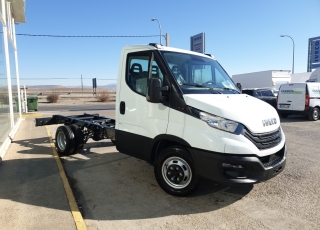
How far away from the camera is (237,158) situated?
11.0 ft

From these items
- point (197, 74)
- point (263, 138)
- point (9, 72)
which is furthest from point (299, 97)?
point (9, 72)

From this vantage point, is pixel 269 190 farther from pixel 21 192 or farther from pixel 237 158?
pixel 21 192

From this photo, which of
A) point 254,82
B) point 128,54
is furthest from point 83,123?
point 254,82

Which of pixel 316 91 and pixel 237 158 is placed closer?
pixel 237 158

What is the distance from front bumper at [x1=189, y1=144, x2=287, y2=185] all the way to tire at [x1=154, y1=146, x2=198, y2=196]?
0.80 ft

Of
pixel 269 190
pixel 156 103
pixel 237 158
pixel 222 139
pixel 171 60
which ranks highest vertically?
pixel 171 60

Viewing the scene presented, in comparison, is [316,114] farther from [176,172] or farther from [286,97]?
[176,172]

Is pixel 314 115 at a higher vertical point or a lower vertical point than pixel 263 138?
lower

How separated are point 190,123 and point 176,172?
86 centimetres

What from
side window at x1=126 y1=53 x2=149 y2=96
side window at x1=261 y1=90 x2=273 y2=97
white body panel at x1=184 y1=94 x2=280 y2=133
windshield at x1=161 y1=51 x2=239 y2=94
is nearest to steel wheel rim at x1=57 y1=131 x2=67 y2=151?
side window at x1=126 y1=53 x2=149 y2=96

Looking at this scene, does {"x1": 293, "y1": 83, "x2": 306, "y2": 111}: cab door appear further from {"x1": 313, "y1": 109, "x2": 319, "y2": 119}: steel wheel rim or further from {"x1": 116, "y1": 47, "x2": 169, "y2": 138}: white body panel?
{"x1": 116, "y1": 47, "x2": 169, "y2": 138}: white body panel

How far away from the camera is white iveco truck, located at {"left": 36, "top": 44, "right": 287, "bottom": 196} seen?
11.2ft

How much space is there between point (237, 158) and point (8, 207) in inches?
131

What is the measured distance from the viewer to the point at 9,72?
874 centimetres
